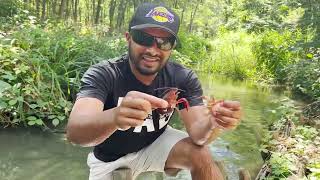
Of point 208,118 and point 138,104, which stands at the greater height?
point 138,104

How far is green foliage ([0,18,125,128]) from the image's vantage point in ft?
17.4

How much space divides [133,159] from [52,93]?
3145mm

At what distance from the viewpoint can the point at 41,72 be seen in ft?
18.7

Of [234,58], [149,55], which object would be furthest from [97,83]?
[234,58]

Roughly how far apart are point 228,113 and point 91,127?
0.71 m

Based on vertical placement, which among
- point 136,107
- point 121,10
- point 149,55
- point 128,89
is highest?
point 121,10

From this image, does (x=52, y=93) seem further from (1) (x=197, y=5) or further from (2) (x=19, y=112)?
(1) (x=197, y=5)

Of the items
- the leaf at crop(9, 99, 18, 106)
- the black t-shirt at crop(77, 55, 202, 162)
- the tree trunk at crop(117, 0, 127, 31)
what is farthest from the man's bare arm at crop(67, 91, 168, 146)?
the tree trunk at crop(117, 0, 127, 31)

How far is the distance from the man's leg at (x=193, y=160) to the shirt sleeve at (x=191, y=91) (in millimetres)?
272

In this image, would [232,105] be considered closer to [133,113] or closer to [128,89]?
[133,113]

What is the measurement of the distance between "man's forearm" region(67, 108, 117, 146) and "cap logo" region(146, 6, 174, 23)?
84 cm

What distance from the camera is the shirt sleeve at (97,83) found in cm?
234

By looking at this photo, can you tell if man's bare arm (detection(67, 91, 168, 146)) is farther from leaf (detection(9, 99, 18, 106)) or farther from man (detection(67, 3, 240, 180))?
leaf (detection(9, 99, 18, 106))

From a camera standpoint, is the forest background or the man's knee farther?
the forest background
